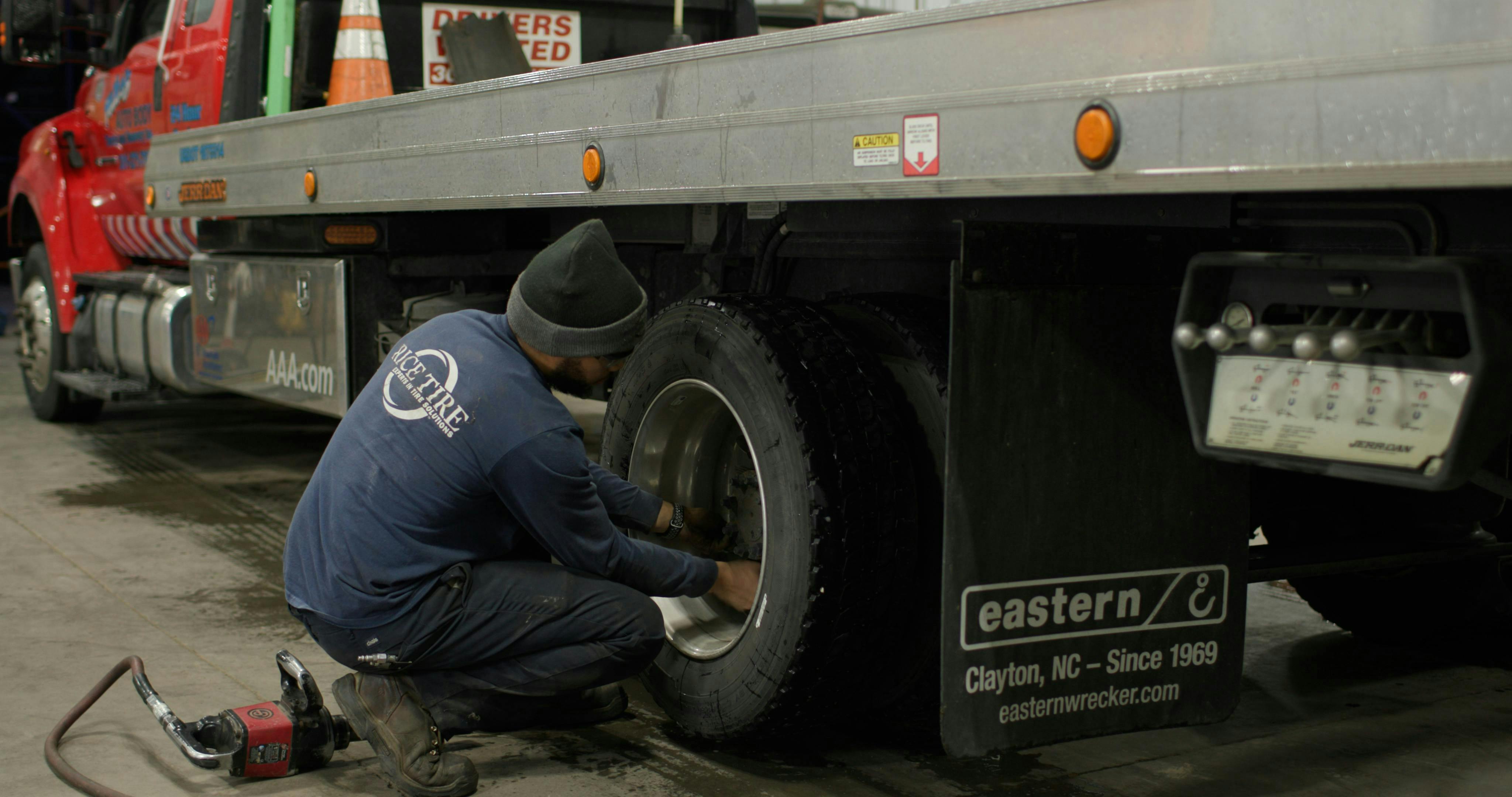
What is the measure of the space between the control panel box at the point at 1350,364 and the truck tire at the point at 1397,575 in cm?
133

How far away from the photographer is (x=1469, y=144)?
1662 millimetres

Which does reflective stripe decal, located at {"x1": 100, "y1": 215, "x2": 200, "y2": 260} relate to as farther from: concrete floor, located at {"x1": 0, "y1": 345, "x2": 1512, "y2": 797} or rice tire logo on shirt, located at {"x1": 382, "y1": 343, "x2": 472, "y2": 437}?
rice tire logo on shirt, located at {"x1": 382, "y1": 343, "x2": 472, "y2": 437}

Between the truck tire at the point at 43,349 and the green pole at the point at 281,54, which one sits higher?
the green pole at the point at 281,54

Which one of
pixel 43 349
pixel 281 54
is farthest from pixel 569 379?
pixel 43 349

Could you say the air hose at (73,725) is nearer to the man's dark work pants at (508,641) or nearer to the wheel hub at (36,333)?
the man's dark work pants at (508,641)

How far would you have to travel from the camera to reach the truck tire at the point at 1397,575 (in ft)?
11.5

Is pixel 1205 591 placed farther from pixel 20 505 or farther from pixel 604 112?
pixel 20 505

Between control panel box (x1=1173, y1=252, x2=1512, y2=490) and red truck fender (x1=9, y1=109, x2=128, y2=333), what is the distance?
23.1 ft

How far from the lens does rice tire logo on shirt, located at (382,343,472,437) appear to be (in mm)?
2926

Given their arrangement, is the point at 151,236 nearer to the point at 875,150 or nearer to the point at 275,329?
the point at 275,329

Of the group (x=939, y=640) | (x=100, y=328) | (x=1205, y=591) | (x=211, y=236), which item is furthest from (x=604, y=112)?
(x=100, y=328)

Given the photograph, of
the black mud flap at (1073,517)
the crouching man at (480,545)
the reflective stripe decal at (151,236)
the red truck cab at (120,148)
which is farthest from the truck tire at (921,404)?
the reflective stripe decal at (151,236)

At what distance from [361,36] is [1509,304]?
4286mm

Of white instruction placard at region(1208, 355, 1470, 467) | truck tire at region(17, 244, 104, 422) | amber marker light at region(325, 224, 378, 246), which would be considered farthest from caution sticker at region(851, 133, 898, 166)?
truck tire at region(17, 244, 104, 422)
